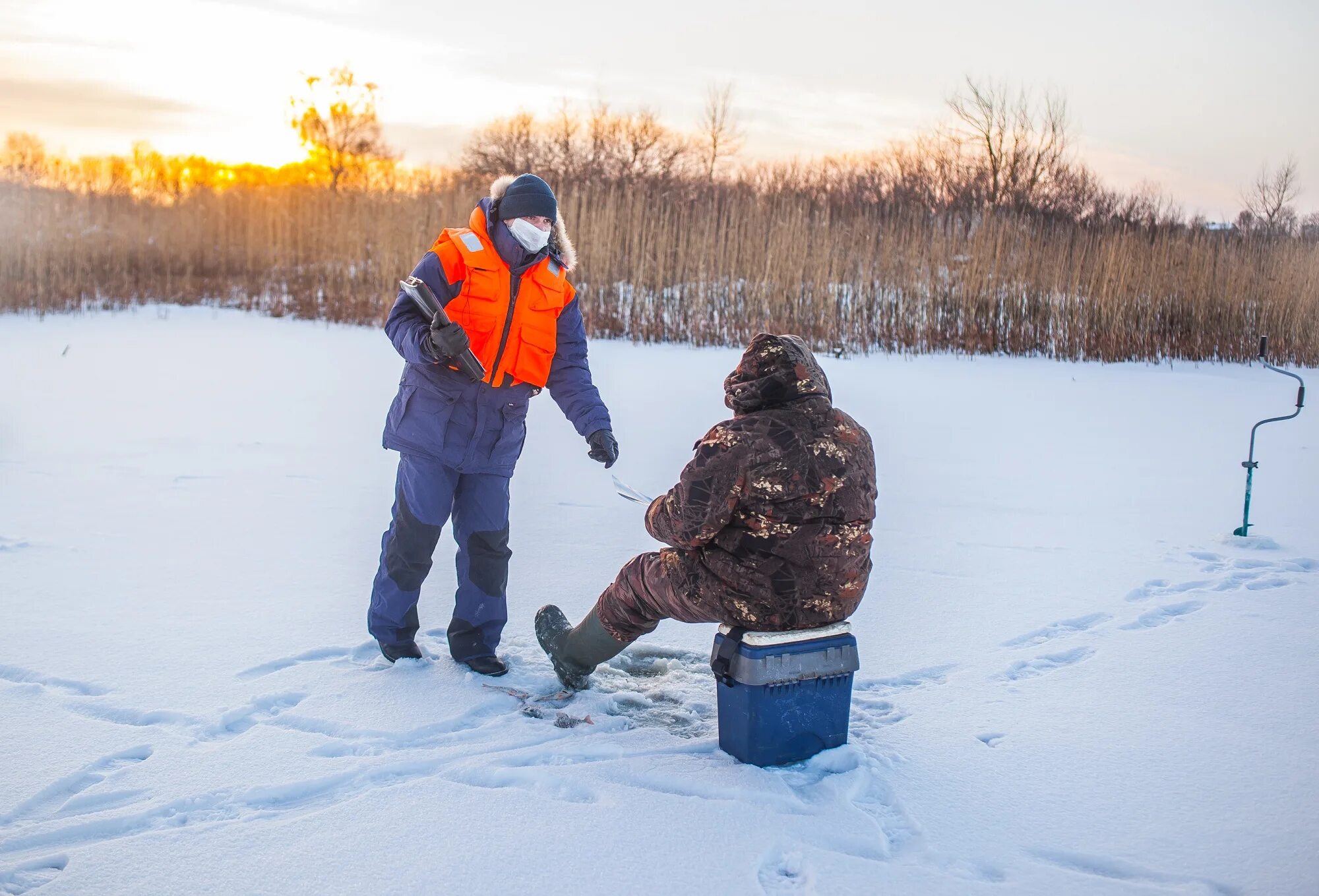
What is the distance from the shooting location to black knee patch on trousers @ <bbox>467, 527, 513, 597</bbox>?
11.0 ft

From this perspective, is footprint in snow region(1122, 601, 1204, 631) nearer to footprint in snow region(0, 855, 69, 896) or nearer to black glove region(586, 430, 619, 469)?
black glove region(586, 430, 619, 469)

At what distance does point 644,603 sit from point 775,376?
0.77m

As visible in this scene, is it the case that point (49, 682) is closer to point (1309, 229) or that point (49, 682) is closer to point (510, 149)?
point (1309, 229)

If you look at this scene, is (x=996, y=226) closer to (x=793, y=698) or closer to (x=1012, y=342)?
(x=1012, y=342)

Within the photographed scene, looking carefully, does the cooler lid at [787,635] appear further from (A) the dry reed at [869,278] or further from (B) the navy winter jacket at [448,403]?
(A) the dry reed at [869,278]

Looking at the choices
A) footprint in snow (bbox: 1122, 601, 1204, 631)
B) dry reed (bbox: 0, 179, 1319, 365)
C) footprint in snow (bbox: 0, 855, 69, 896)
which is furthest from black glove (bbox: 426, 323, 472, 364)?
dry reed (bbox: 0, 179, 1319, 365)

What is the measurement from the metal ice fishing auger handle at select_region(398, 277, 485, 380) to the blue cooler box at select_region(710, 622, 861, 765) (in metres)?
1.10

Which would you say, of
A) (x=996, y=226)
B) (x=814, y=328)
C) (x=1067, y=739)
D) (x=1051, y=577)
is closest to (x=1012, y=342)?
(x=996, y=226)

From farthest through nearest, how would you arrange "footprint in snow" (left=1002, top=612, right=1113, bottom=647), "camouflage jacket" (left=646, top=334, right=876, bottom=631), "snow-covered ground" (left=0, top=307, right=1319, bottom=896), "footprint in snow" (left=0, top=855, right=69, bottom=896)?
"footprint in snow" (left=1002, top=612, right=1113, bottom=647), "camouflage jacket" (left=646, top=334, right=876, bottom=631), "snow-covered ground" (left=0, top=307, right=1319, bottom=896), "footprint in snow" (left=0, top=855, right=69, bottom=896)

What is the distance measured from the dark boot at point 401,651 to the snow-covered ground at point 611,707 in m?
0.06

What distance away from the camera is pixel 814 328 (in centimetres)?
1241

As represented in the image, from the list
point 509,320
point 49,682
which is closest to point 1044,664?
point 509,320

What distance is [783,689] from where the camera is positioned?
2.64 meters

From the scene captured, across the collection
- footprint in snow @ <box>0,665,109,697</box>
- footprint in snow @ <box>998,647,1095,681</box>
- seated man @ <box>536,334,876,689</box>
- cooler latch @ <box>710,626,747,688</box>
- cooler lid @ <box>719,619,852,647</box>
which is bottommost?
footprint in snow @ <box>0,665,109,697</box>
